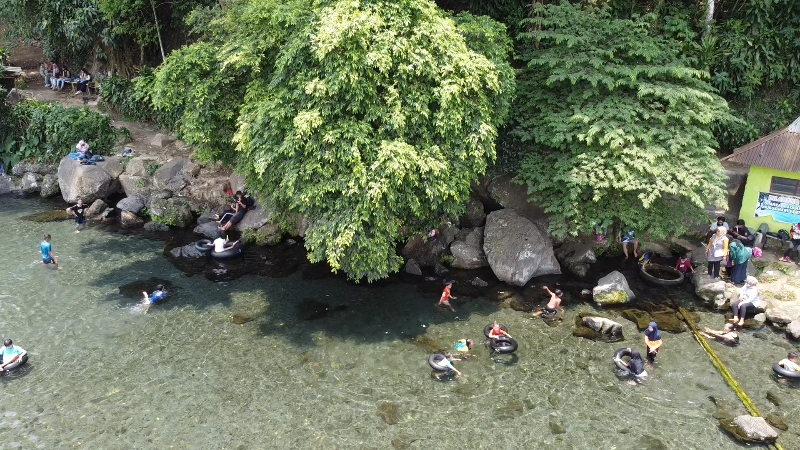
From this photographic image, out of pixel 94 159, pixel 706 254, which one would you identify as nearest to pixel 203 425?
pixel 706 254

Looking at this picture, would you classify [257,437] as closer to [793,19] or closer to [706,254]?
[706,254]

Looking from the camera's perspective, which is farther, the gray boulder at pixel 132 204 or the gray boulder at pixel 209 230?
the gray boulder at pixel 132 204

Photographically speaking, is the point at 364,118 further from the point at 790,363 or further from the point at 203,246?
the point at 790,363

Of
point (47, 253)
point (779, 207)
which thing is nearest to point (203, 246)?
point (47, 253)

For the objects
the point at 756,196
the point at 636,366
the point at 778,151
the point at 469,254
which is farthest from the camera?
the point at 469,254

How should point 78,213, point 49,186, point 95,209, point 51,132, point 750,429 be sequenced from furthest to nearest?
point 51,132 < point 49,186 < point 95,209 < point 78,213 < point 750,429

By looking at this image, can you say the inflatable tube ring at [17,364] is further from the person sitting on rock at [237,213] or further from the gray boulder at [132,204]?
the gray boulder at [132,204]

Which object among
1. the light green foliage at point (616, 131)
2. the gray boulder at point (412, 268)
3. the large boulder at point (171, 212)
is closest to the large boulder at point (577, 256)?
the light green foliage at point (616, 131)
